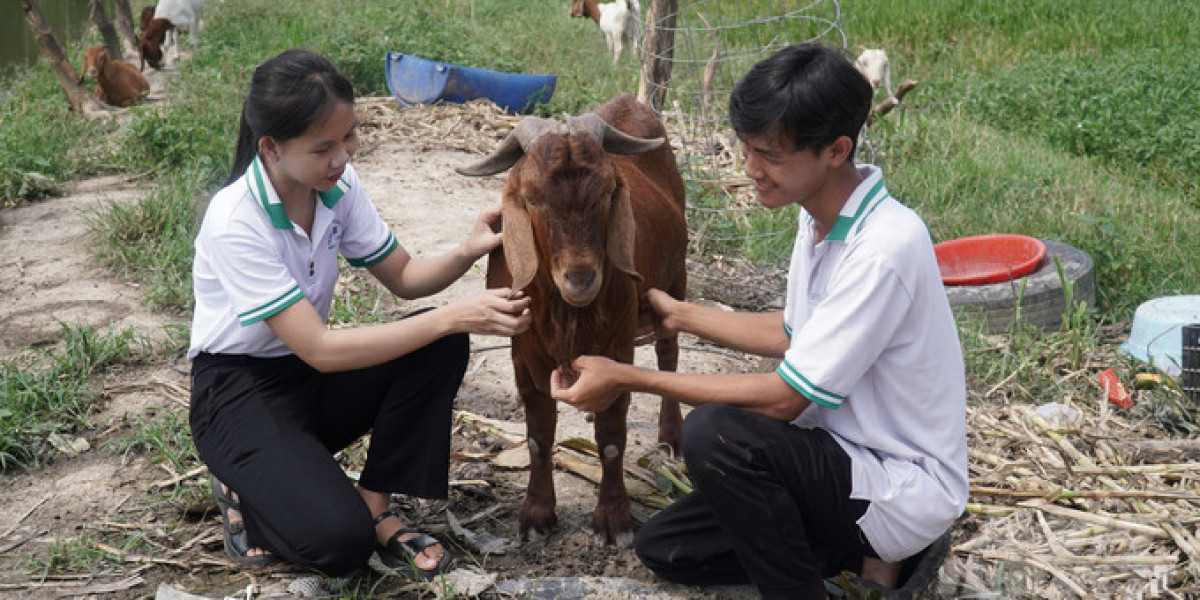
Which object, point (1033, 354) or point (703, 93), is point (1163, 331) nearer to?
point (1033, 354)

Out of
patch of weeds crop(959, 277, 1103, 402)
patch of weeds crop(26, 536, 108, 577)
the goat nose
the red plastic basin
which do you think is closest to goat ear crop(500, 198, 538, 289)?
the goat nose

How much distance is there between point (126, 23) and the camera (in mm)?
13820

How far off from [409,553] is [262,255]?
3.56 ft

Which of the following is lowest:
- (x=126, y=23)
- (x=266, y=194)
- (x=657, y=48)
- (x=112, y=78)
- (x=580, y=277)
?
(x=126, y=23)

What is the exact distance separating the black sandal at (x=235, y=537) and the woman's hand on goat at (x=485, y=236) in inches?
45.6

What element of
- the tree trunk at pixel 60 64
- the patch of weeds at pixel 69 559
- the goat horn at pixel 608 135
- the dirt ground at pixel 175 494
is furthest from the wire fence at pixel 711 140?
the tree trunk at pixel 60 64

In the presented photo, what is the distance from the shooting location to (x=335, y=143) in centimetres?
340

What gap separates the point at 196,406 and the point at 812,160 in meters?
2.17

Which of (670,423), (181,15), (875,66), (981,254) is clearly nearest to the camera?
(670,423)

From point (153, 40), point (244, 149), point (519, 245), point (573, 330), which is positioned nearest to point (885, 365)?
point (573, 330)

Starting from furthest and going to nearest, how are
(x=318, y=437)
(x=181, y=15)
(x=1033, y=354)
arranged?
1. (x=181, y=15)
2. (x=1033, y=354)
3. (x=318, y=437)

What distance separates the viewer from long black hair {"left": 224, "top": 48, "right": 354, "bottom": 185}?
10.8 ft

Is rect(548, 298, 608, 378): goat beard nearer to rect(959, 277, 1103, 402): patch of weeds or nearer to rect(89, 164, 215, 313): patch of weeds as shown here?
rect(959, 277, 1103, 402): patch of weeds

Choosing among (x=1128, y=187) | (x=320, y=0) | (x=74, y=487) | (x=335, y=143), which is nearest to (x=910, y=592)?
(x=335, y=143)
